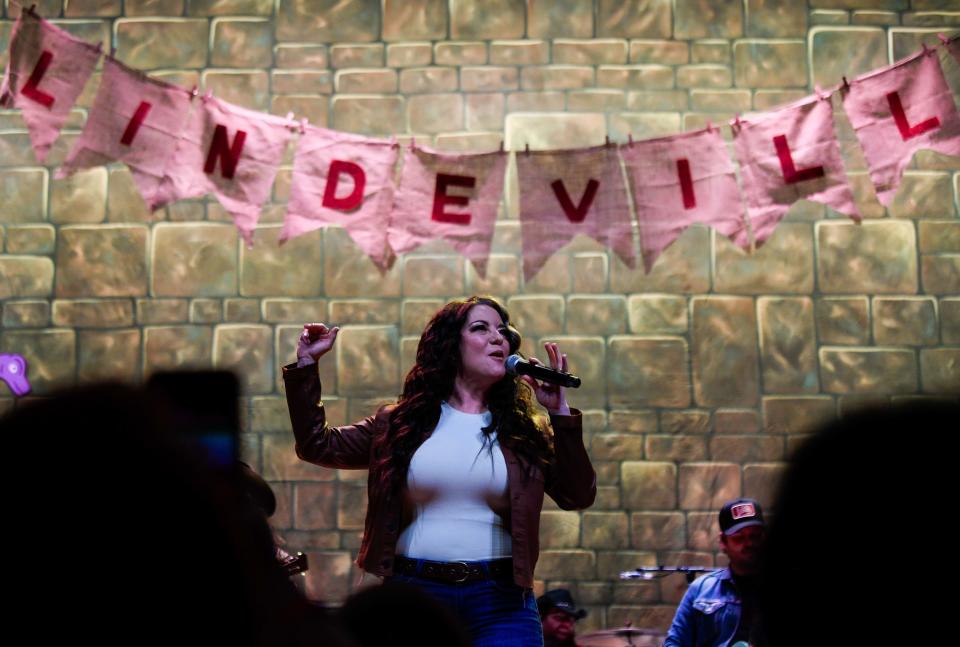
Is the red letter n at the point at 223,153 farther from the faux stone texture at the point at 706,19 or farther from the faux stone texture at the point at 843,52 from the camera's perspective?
the faux stone texture at the point at 843,52

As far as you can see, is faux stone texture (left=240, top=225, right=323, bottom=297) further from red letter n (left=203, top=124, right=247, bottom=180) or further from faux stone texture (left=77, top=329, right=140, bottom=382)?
red letter n (left=203, top=124, right=247, bottom=180)

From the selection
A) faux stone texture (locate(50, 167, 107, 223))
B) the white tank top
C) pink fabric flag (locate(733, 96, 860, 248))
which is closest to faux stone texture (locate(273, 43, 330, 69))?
faux stone texture (locate(50, 167, 107, 223))

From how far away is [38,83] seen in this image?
3.94m

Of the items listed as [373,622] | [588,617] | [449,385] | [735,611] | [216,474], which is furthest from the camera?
[588,617]

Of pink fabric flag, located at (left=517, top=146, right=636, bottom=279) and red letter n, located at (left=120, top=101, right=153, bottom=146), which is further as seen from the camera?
pink fabric flag, located at (left=517, top=146, right=636, bottom=279)

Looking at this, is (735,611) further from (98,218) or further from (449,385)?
(98,218)

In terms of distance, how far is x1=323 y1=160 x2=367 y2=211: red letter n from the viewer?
4.20 metres

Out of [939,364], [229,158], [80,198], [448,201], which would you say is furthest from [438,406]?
[939,364]

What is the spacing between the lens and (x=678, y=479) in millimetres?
5246

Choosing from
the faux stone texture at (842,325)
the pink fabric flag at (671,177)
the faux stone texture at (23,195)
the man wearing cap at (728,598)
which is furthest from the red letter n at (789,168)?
the faux stone texture at (23,195)

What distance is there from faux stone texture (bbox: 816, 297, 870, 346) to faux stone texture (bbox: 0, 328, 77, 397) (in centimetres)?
362

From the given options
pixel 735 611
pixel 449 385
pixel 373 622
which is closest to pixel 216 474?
pixel 373 622

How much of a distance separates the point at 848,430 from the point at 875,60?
207 inches

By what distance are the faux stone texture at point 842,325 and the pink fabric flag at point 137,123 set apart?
309cm
